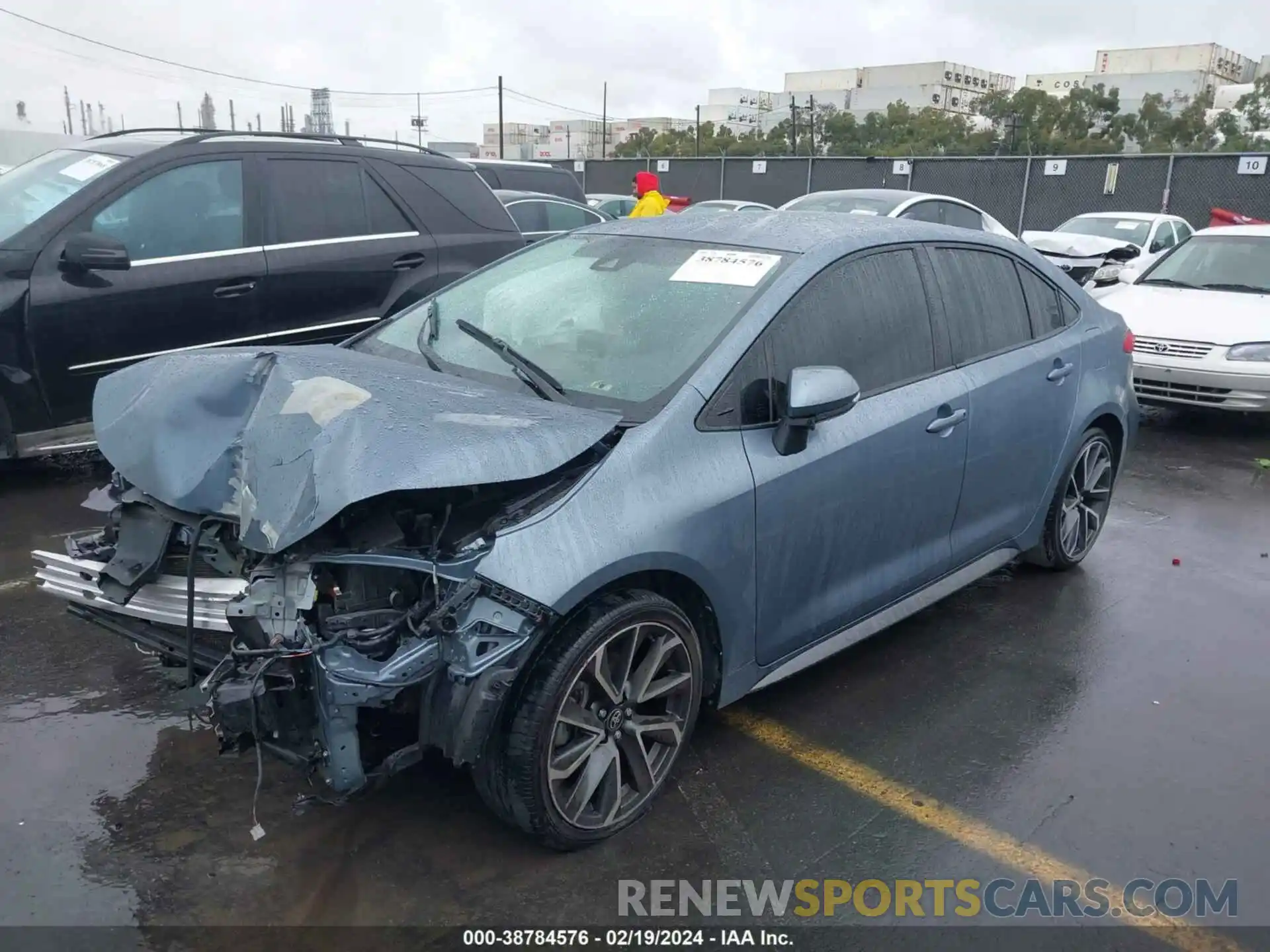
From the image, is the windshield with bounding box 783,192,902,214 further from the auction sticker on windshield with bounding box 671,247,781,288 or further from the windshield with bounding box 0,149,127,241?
the auction sticker on windshield with bounding box 671,247,781,288

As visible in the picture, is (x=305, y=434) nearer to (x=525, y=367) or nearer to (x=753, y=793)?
(x=525, y=367)

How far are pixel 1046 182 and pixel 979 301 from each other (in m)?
19.7

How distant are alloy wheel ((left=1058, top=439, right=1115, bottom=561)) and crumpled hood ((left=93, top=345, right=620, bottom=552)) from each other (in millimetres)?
2889

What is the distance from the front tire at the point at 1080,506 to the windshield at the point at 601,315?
2.15 metres

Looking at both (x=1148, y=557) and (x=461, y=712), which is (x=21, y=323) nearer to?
(x=461, y=712)

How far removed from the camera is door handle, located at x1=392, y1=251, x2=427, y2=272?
6.59 metres

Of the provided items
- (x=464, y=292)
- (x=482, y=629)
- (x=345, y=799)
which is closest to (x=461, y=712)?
(x=482, y=629)

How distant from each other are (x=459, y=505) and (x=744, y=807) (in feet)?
4.28

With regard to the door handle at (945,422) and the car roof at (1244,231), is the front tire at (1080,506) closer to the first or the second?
the door handle at (945,422)

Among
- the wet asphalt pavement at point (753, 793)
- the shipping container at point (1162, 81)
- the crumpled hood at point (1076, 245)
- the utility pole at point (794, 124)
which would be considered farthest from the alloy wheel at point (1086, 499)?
the shipping container at point (1162, 81)

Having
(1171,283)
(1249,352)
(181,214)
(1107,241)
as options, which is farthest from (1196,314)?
(181,214)

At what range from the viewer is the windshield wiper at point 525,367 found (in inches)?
127

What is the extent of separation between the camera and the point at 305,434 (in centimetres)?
273

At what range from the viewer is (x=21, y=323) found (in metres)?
5.12
